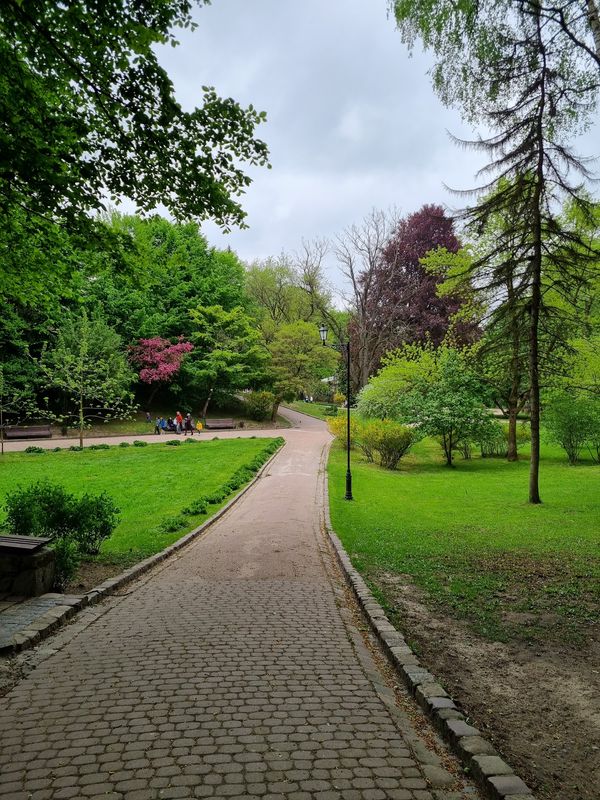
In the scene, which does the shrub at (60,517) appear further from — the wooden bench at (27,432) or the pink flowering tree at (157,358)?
the pink flowering tree at (157,358)

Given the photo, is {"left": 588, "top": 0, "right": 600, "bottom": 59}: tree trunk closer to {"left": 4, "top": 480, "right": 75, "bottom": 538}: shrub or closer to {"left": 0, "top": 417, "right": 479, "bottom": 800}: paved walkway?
{"left": 0, "top": 417, "right": 479, "bottom": 800}: paved walkway

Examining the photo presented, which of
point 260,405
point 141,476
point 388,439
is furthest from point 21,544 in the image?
point 260,405

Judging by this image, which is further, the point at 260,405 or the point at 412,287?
the point at 260,405

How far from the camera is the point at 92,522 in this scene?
795cm

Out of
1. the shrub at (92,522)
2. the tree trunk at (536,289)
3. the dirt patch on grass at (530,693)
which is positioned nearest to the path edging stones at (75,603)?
the shrub at (92,522)

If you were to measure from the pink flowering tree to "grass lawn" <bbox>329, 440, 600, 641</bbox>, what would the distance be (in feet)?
66.0

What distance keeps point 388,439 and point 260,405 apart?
18809 millimetres

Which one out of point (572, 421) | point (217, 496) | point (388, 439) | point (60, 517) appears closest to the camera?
point (60, 517)

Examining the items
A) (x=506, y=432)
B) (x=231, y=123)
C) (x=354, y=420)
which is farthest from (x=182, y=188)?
(x=506, y=432)

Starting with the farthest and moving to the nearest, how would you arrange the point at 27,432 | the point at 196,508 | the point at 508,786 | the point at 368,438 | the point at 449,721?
the point at 27,432 → the point at 368,438 → the point at 196,508 → the point at 449,721 → the point at 508,786

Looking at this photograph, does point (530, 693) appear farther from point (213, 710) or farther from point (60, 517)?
point (60, 517)

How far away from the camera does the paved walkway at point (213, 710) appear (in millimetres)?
2795

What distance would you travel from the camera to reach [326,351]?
128ft

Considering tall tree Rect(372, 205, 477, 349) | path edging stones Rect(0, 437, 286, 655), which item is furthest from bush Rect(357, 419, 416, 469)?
tall tree Rect(372, 205, 477, 349)
